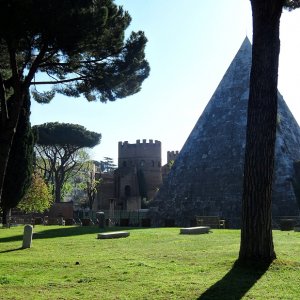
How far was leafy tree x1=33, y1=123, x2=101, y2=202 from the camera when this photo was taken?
141 feet

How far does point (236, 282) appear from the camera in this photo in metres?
5.78


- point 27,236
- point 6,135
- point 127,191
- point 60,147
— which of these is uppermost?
point 60,147

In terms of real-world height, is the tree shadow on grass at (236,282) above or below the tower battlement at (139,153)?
below

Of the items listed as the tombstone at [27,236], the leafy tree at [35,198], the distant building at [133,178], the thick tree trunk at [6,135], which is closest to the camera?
the thick tree trunk at [6,135]

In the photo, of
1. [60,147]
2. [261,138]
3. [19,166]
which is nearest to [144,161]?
[60,147]

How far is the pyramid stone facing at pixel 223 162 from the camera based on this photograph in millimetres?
22844

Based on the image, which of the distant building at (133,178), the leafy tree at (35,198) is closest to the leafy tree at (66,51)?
the leafy tree at (35,198)

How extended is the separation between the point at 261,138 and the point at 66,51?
6.64m

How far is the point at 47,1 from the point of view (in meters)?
10.4

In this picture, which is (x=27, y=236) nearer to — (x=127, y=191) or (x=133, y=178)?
(x=127, y=191)

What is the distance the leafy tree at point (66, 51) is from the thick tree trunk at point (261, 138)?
5.14 m

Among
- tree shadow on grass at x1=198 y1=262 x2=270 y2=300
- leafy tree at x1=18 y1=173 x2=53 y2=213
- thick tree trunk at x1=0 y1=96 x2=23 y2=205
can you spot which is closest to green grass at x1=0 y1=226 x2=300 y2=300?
tree shadow on grass at x1=198 y1=262 x2=270 y2=300

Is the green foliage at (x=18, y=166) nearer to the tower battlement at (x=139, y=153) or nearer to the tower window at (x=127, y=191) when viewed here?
the tower window at (x=127, y=191)

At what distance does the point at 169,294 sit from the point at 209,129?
21.2 metres
